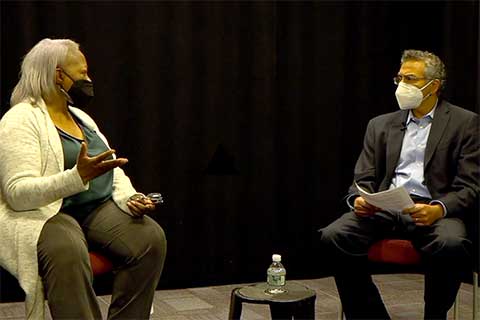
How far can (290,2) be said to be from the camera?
14.8 ft

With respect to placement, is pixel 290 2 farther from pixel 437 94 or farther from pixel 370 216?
pixel 370 216

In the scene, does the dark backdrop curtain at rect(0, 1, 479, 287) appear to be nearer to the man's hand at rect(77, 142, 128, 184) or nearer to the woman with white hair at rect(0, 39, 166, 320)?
the woman with white hair at rect(0, 39, 166, 320)

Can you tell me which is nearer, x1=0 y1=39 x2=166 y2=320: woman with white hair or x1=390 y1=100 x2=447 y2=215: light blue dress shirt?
x1=0 y1=39 x2=166 y2=320: woman with white hair

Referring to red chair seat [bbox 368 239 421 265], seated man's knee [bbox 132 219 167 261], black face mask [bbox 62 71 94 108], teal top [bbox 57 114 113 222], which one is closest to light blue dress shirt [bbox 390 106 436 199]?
red chair seat [bbox 368 239 421 265]

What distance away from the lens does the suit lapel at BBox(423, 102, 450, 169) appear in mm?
3348

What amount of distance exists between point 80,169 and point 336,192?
2.39 metres

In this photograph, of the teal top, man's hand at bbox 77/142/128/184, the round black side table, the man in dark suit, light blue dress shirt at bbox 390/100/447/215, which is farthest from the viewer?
light blue dress shirt at bbox 390/100/447/215

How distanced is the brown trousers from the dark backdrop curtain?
1.24 meters

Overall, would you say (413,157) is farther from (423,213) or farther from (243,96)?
(243,96)

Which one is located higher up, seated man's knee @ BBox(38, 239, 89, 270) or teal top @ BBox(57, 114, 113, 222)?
teal top @ BBox(57, 114, 113, 222)

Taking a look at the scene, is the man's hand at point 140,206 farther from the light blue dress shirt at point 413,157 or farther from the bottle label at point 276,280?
the light blue dress shirt at point 413,157

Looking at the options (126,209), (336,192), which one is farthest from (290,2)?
(126,209)

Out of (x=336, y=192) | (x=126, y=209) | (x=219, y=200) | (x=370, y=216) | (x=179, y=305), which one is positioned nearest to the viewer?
(x=126, y=209)

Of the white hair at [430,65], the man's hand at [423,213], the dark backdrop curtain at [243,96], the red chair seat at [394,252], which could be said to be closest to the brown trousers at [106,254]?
the red chair seat at [394,252]
